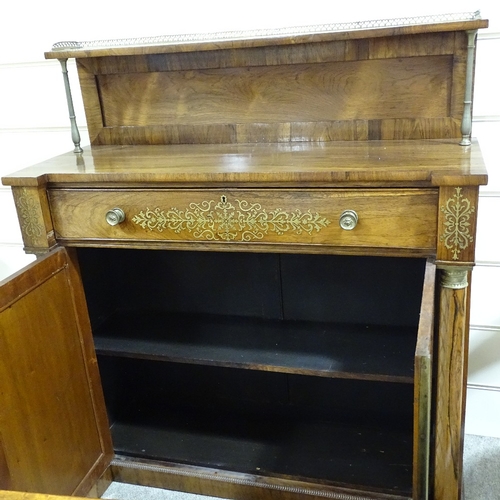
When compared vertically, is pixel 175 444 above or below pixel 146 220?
below

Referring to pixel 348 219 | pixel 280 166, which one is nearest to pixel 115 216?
pixel 280 166

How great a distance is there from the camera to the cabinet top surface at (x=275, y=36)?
3.18 feet

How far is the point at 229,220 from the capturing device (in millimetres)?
956

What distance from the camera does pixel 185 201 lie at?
0.97m

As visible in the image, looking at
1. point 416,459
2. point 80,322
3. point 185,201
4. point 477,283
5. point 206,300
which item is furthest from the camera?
point 206,300

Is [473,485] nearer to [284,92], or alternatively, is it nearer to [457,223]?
[457,223]

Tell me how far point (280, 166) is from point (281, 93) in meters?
0.27

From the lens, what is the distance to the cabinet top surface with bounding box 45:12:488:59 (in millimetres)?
969

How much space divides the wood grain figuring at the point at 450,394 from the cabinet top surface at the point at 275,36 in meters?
0.44

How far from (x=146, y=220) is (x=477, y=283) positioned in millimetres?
740

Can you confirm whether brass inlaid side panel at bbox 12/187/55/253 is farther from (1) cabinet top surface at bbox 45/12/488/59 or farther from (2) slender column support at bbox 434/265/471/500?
(2) slender column support at bbox 434/265/471/500

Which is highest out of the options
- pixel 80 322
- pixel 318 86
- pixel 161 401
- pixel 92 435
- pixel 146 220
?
pixel 318 86

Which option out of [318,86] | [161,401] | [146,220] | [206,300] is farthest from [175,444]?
[318,86]

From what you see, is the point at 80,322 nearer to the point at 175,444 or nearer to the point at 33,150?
the point at 175,444
